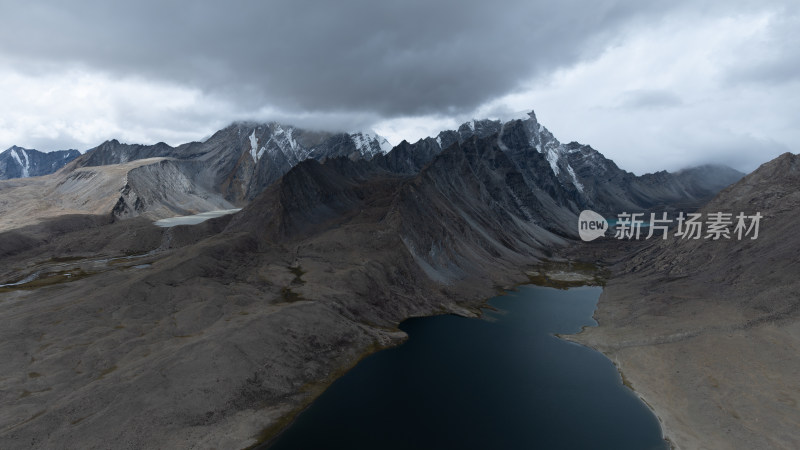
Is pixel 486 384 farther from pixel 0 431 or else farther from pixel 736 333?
pixel 0 431

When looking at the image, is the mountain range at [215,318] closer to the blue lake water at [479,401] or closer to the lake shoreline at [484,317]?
the lake shoreline at [484,317]

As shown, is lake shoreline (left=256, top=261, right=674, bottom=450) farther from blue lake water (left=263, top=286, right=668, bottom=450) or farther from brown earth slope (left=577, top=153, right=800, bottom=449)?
brown earth slope (left=577, top=153, right=800, bottom=449)

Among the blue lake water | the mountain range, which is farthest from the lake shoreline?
the blue lake water

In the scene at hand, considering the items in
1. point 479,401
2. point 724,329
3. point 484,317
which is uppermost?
point 724,329

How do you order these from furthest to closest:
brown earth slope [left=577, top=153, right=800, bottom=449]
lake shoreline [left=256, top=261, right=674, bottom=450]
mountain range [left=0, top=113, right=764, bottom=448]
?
1. brown earth slope [left=577, top=153, right=800, bottom=449]
2. lake shoreline [left=256, top=261, right=674, bottom=450]
3. mountain range [left=0, top=113, right=764, bottom=448]

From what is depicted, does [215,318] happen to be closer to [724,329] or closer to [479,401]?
[479,401]

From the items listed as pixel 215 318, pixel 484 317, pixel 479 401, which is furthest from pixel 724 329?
pixel 215 318

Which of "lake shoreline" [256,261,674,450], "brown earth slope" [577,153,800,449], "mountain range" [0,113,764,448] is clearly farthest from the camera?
"brown earth slope" [577,153,800,449]

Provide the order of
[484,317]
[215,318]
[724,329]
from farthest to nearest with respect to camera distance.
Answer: [484,317] < [215,318] < [724,329]

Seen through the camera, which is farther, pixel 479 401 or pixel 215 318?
pixel 215 318
